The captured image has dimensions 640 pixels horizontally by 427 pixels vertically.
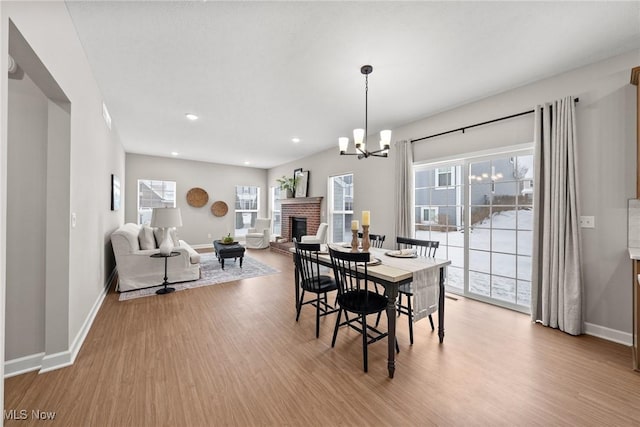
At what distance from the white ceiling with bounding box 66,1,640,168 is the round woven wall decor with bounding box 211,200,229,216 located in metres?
4.18

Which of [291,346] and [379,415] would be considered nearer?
[379,415]

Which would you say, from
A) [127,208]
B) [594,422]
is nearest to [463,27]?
[594,422]

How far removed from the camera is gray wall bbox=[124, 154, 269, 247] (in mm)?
6641

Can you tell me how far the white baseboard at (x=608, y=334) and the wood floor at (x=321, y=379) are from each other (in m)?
0.11

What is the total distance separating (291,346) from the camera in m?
2.25

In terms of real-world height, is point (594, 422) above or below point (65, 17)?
A: below

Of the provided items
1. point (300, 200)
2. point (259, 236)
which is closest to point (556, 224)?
point (300, 200)

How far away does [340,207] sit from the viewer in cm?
589

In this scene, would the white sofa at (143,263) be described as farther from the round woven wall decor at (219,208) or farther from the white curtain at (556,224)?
the white curtain at (556,224)

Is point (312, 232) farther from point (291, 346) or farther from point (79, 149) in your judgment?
point (79, 149)

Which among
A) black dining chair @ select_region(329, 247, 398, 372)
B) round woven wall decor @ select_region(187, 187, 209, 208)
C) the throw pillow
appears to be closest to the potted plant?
round woven wall decor @ select_region(187, 187, 209, 208)

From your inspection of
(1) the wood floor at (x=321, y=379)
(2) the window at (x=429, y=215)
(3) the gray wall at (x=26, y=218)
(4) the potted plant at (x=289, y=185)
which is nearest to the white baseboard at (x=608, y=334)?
(1) the wood floor at (x=321, y=379)

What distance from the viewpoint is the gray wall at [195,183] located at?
664 centimetres

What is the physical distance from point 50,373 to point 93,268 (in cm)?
126
